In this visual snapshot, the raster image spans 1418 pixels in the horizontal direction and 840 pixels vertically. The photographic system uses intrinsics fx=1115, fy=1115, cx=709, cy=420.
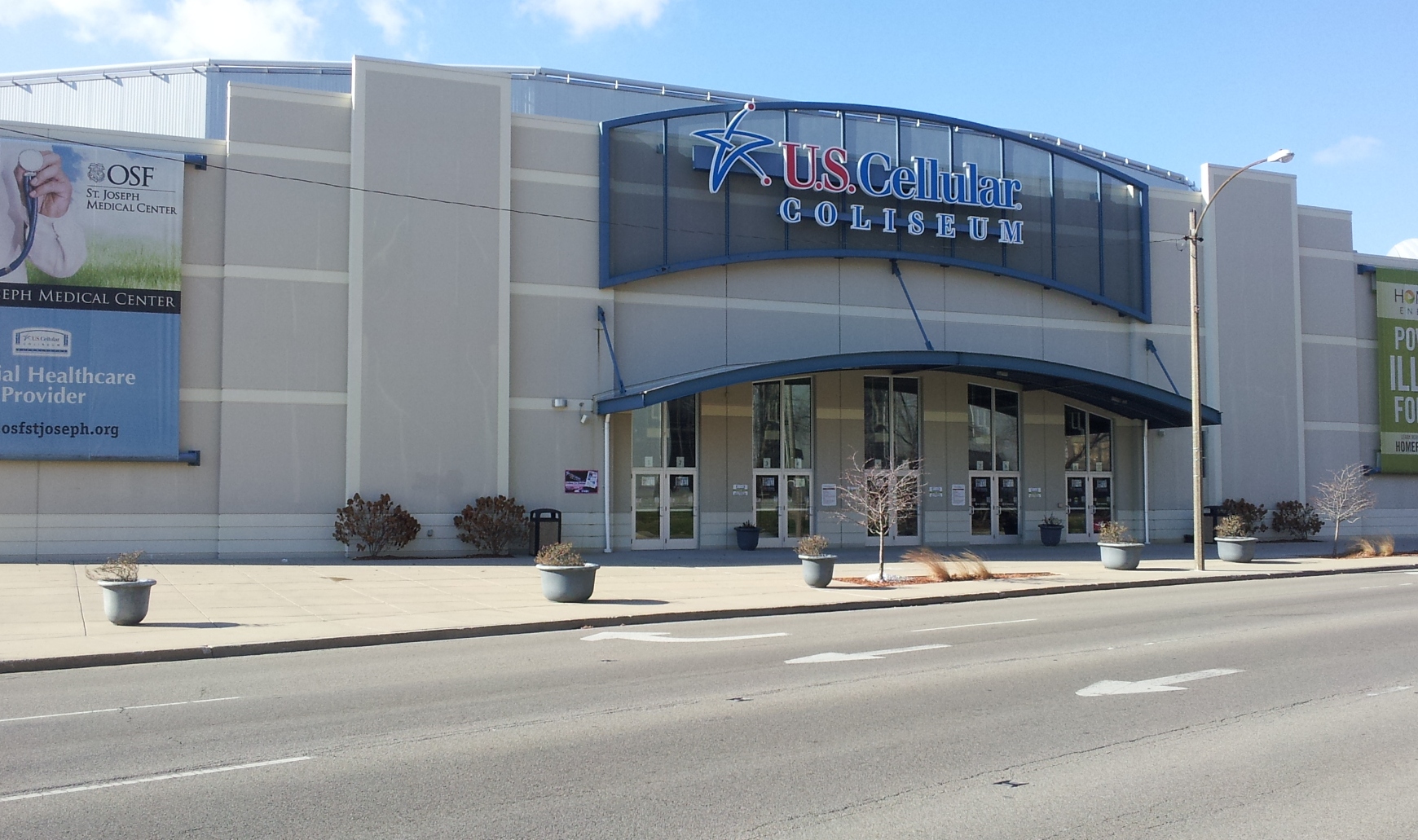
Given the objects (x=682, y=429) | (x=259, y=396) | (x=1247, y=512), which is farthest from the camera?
(x=1247, y=512)

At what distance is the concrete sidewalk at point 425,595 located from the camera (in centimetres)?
1342

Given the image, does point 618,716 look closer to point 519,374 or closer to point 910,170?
point 519,374

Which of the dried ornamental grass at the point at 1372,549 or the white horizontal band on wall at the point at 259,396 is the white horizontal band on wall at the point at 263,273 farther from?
the dried ornamental grass at the point at 1372,549

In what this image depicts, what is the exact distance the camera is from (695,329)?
2911cm

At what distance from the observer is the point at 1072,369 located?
96.6 ft

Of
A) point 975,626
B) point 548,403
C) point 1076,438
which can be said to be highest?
point 548,403

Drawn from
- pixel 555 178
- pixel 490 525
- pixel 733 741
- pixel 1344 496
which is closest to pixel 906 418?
pixel 555 178

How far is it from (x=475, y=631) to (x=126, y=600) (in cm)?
445

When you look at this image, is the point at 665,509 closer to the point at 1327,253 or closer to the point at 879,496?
the point at 879,496

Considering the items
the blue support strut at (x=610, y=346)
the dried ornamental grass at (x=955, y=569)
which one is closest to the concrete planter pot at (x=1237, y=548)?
the dried ornamental grass at (x=955, y=569)

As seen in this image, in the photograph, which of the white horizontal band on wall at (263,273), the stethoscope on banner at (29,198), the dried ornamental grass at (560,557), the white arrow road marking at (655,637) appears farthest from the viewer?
the white horizontal band on wall at (263,273)

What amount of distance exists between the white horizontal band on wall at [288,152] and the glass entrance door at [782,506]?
1313 centimetres

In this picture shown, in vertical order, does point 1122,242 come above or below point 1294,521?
above

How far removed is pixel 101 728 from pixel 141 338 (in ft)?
60.4
